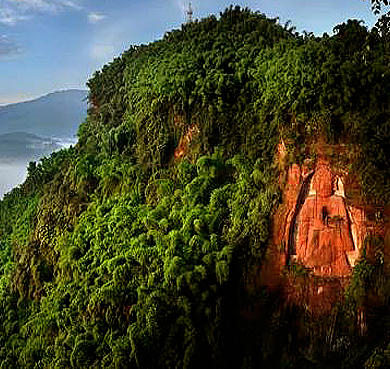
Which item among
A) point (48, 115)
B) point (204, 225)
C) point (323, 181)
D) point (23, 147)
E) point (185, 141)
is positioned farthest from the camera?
point (48, 115)

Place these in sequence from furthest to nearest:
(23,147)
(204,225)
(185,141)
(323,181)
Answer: (23,147)
(185,141)
(204,225)
(323,181)

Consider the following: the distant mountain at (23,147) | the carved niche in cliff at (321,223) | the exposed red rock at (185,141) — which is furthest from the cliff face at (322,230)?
the distant mountain at (23,147)

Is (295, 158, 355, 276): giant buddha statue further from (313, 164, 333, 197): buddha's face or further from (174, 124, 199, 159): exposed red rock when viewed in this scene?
(174, 124, 199, 159): exposed red rock

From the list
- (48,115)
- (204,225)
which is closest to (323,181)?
(204,225)

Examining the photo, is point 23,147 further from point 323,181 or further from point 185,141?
point 323,181

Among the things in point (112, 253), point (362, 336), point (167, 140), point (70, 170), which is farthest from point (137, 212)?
point (362, 336)

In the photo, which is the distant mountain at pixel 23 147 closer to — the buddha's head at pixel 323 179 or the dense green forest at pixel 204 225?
the dense green forest at pixel 204 225
